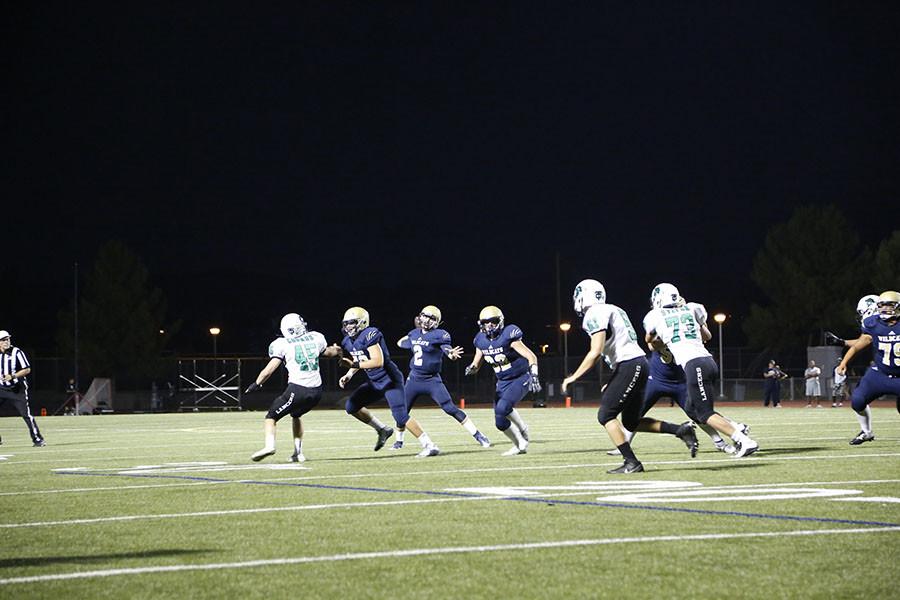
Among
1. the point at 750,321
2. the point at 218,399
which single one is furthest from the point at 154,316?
the point at 750,321

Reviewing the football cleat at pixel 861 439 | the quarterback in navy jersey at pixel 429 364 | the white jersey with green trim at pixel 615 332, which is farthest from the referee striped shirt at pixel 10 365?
the football cleat at pixel 861 439

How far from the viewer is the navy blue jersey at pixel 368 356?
1838cm

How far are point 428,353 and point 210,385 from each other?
4288 cm

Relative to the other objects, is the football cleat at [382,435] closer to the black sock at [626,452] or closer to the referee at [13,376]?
the black sock at [626,452]

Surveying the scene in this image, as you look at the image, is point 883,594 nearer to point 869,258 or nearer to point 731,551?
point 731,551

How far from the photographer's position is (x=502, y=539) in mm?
8016

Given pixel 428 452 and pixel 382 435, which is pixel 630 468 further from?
pixel 382 435

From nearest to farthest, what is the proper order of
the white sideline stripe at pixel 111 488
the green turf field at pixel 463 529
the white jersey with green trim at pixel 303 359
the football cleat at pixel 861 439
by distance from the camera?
the green turf field at pixel 463 529 < the white sideline stripe at pixel 111 488 < the white jersey with green trim at pixel 303 359 < the football cleat at pixel 861 439

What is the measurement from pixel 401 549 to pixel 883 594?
2.86 metres

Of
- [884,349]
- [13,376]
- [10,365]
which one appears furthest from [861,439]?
[10,365]

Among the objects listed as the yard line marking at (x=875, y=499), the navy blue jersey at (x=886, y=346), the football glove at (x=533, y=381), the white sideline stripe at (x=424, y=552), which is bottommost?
the yard line marking at (x=875, y=499)

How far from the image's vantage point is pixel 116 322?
295ft

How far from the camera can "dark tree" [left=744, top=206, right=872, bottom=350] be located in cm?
9194

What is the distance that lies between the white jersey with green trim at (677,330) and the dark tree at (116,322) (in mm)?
76759
